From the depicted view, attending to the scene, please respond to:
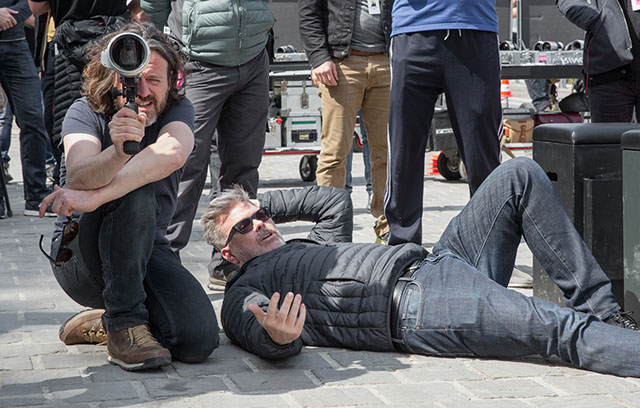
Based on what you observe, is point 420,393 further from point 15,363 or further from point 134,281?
point 15,363

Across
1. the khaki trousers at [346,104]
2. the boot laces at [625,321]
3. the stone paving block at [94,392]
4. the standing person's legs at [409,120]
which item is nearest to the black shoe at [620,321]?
the boot laces at [625,321]

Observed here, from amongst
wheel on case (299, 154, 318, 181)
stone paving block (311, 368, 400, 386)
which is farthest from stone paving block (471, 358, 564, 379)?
wheel on case (299, 154, 318, 181)

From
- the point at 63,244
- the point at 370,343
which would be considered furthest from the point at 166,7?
the point at 370,343

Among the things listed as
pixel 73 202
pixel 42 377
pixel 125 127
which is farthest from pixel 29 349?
pixel 125 127

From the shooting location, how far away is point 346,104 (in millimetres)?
5820

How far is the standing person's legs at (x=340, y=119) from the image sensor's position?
18.9ft

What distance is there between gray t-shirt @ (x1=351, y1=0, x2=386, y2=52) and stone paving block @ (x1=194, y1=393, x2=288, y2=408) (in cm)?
326

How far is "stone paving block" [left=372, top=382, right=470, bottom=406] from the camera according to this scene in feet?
9.75

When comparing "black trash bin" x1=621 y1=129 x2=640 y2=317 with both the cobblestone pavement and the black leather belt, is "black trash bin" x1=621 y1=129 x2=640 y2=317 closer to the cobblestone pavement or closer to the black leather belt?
the cobblestone pavement

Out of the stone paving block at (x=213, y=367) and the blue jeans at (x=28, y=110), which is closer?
the stone paving block at (x=213, y=367)

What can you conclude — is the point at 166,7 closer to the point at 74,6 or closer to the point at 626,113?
the point at 74,6

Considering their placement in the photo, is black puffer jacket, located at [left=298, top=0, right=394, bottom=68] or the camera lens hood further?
black puffer jacket, located at [left=298, top=0, right=394, bottom=68]

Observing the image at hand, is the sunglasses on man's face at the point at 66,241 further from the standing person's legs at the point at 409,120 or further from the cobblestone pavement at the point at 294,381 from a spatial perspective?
the standing person's legs at the point at 409,120

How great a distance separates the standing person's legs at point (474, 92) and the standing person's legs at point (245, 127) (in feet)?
3.37
